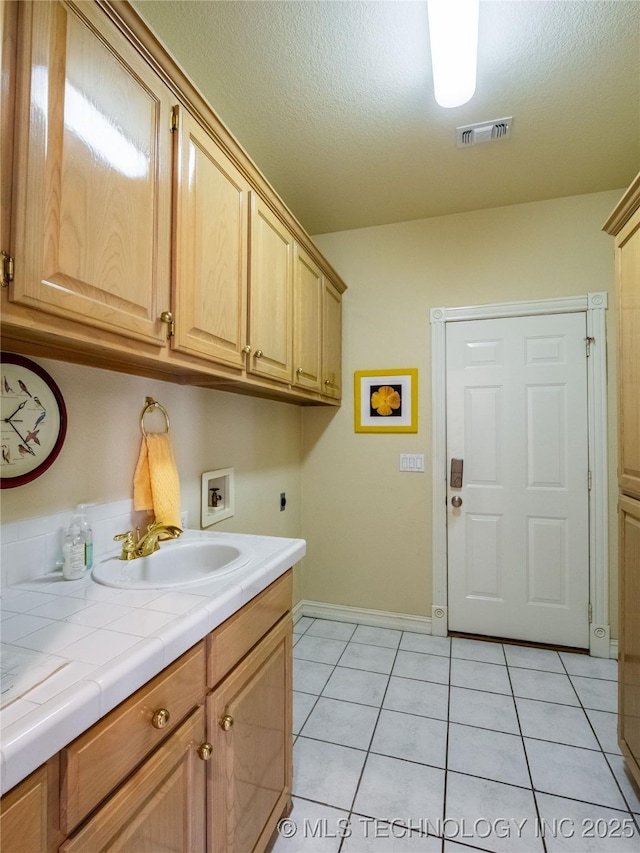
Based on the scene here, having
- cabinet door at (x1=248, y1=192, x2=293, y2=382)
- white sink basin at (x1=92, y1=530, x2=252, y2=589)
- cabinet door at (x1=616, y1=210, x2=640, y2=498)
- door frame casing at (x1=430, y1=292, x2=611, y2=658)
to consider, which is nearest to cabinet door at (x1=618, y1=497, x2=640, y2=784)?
cabinet door at (x1=616, y1=210, x2=640, y2=498)

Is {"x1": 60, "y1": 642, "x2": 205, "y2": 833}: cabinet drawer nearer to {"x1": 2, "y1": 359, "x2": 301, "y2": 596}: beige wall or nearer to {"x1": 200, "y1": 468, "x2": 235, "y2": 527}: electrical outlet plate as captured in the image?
{"x1": 2, "y1": 359, "x2": 301, "y2": 596}: beige wall

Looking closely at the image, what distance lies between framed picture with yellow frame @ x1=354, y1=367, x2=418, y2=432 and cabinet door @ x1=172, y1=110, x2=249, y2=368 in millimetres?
1450

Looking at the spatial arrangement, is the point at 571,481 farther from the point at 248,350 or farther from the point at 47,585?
the point at 47,585

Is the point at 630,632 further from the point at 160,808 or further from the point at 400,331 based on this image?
the point at 400,331

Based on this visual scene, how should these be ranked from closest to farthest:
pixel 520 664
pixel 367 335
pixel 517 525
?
1. pixel 520 664
2. pixel 517 525
3. pixel 367 335

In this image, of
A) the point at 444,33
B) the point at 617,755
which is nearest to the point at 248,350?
the point at 444,33

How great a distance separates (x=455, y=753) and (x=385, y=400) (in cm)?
189

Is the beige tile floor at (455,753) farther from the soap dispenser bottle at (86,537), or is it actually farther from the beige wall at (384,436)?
→ the soap dispenser bottle at (86,537)

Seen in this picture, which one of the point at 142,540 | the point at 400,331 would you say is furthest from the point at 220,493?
the point at 400,331

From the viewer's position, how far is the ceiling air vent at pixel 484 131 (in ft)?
6.06

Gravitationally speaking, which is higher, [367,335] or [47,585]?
[367,335]

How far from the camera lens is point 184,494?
1.73 metres

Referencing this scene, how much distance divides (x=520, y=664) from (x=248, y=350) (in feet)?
7.51

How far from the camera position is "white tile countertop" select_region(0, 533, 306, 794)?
0.55m
